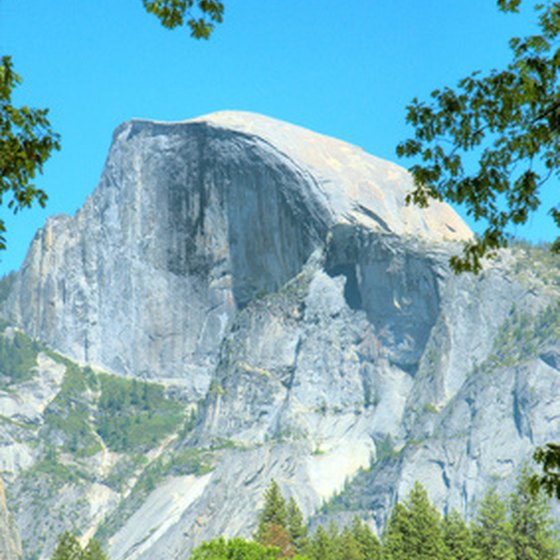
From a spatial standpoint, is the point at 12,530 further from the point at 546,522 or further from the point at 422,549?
the point at 546,522

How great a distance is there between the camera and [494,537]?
328 feet

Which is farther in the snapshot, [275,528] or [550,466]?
[275,528]

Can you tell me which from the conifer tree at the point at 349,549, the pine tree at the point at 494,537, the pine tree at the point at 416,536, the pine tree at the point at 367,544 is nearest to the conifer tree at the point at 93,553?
the conifer tree at the point at 349,549

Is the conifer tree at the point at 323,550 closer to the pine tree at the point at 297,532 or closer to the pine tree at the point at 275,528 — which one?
the pine tree at the point at 275,528

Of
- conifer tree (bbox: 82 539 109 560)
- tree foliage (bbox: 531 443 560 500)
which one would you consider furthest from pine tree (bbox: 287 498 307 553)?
tree foliage (bbox: 531 443 560 500)

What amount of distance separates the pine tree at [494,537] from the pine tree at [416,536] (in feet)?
10.3

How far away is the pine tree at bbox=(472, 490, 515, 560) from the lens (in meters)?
96.8

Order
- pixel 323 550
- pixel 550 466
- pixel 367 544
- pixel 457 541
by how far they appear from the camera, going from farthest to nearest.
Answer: pixel 367 544, pixel 323 550, pixel 457 541, pixel 550 466

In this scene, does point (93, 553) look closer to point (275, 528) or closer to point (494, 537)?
point (275, 528)

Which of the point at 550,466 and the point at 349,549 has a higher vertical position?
the point at 349,549

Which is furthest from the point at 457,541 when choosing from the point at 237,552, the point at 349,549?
the point at 237,552

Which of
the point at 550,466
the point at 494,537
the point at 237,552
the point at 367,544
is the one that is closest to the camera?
the point at 550,466

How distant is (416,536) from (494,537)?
6601 mm

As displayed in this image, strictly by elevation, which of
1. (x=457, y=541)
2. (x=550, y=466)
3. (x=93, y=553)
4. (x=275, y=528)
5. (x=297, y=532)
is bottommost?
(x=550, y=466)
